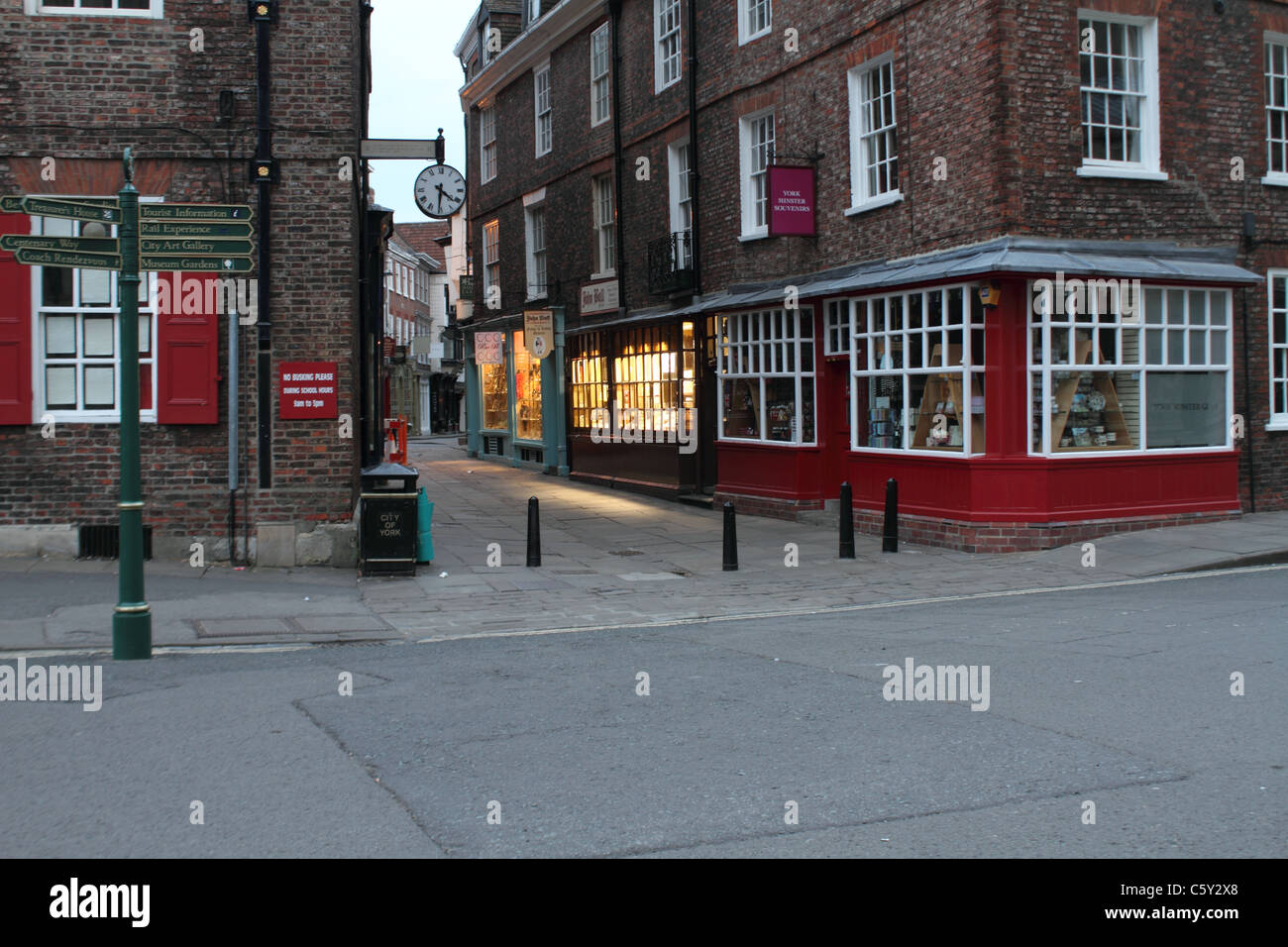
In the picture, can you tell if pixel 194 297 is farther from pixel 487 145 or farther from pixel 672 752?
pixel 487 145

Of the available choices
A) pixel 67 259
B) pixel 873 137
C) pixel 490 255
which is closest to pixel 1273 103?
pixel 873 137

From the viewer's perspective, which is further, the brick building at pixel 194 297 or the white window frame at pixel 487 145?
the white window frame at pixel 487 145

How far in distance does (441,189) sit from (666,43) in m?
7.75

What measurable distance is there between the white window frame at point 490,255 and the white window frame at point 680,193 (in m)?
10.1

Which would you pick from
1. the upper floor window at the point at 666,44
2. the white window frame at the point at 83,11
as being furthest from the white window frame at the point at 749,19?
the white window frame at the point at 83,11

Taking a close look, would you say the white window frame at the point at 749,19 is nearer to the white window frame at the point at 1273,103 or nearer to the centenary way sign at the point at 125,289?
the white window frame at the point at 1273,103

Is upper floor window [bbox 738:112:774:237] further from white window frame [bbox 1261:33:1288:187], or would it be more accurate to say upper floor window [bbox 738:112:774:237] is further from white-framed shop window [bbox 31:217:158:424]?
white-framed shop window [bbox 31:217:158:424]

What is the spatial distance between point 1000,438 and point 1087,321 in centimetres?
176

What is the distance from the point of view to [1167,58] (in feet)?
50.3

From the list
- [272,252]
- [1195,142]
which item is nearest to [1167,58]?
[1195,142]

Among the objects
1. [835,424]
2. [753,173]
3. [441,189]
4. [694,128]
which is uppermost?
[694,128]

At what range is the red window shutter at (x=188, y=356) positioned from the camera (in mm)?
13297

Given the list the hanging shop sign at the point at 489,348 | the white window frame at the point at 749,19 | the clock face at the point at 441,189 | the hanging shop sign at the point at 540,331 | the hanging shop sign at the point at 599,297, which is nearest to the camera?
the clock face at the point at 441,189

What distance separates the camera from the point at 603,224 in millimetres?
25594
